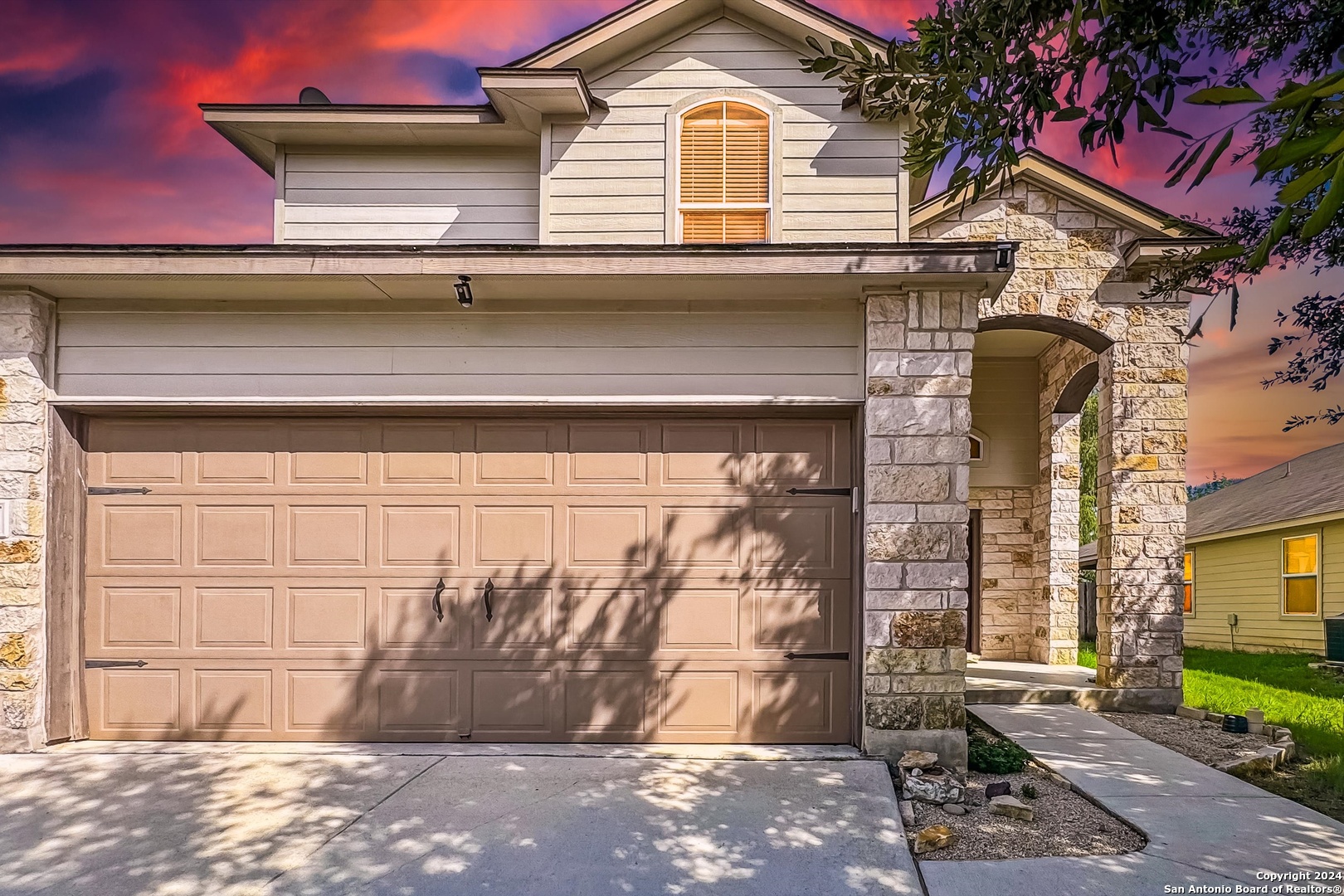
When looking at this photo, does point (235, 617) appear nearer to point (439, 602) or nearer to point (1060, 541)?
point (439, 602)

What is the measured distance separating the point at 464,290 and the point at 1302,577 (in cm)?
1583

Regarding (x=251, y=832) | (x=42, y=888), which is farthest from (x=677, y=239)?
(x=42, y=888)

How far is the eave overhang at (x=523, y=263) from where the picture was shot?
5.11 meters

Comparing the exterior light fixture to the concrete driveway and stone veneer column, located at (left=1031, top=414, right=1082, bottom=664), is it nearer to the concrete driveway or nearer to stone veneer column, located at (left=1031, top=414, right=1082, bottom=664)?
the concrete driveway

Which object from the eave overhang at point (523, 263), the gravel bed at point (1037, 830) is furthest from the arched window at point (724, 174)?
the gravel bed at point (1037, 830)

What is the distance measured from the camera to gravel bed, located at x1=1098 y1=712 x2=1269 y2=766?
6086 mm

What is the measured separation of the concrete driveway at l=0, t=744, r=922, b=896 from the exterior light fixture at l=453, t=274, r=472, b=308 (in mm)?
2952

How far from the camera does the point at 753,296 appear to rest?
554cm

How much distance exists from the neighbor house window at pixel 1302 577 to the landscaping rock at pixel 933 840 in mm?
13550

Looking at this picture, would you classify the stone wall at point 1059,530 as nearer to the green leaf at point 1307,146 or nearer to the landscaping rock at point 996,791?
the landscaping rock at point 996,791

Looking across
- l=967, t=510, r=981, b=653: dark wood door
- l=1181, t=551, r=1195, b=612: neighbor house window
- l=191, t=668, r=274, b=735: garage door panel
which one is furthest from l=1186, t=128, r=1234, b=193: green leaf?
l=1181, t=551, r=1195, b=612: neighbor house window

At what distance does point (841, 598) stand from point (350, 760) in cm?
338

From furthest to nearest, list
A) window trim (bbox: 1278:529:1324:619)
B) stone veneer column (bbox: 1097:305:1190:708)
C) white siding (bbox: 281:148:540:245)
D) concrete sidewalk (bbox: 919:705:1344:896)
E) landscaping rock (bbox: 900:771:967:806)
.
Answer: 1. window trim (bbox: 1278:529:1324:619)
2. stone veneer column (bbox: 1097:305:1190:708)
3. white siding (bbox: 281:148:540:245)
4. landscaping rock (bbox: 900:771:967:806)
5. concrete sidewalk (bbox: 919:705:1344:896)

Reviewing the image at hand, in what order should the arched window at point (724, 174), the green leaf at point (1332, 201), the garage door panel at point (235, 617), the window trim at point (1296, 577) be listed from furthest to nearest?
the window trim at point (1296, 577)
the arched window at point (724, 174)
the garage door panel at point (235, 617)
the green leaf at point (1332, 201)
